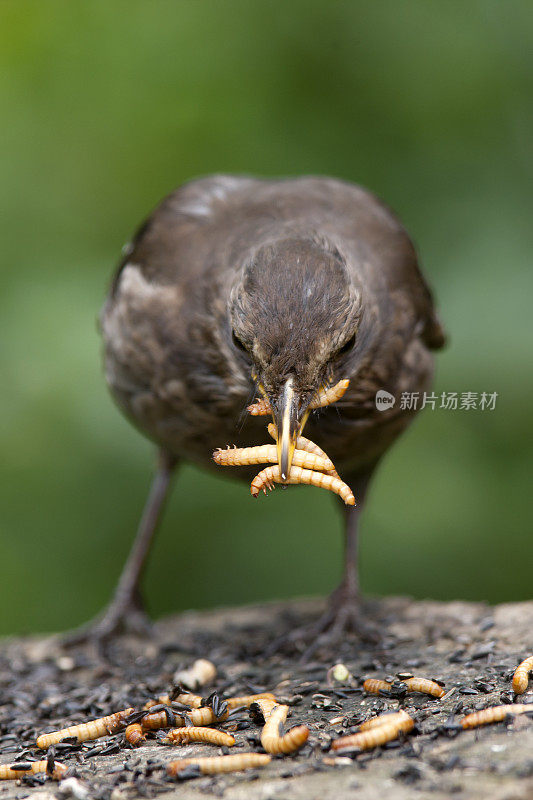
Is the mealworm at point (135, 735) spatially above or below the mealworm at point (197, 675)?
below

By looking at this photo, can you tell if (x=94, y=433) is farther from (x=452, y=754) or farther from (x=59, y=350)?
(x=452, y=754)

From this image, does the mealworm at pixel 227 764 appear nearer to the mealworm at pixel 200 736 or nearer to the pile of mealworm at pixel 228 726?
the pile of mealworm at pixel 228 726

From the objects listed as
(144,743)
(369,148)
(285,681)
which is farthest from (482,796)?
(369,148)

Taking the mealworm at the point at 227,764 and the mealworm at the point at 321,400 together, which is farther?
the mealworm at the point at 321,400

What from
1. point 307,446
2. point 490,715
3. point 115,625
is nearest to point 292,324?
point 307,446

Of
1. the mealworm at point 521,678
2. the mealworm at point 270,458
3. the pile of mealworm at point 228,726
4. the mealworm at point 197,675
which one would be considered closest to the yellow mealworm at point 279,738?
the pile of mealworm at point 228,726

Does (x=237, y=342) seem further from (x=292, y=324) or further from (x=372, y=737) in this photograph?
(x=372, y=737)

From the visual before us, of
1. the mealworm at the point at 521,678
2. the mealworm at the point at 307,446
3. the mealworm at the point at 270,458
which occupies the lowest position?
the mealworm at the point at 521,678
